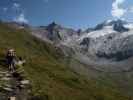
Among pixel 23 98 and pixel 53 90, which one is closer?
pixel 23 98

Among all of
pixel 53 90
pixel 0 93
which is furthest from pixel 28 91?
pixel 53 90

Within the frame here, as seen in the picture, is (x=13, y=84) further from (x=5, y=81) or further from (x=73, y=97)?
(x=73, y=97)

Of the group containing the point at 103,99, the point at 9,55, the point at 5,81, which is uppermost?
the point at 9,55

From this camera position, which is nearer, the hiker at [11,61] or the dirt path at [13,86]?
the dirt path at [13,86]

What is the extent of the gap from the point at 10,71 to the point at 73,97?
15140 millimetres

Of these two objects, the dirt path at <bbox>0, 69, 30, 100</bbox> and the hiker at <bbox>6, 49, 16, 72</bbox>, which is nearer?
the dirt path at <bbox>0, 69, 30, 100</bbox>

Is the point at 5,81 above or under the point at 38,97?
above

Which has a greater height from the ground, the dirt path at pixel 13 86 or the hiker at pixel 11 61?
the hiker at pixel 11 61

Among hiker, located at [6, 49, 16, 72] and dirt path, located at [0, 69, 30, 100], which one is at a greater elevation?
hiker, located at [6, 49, 16, 72]

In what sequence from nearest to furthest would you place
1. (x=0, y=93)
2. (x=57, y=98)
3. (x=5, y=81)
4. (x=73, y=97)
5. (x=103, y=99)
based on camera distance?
(x=0, y=93), (x=5, y=81), (x=57, y=98), (x=73, y=97), (x=103, y=99)

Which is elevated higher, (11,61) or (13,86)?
(11,61)

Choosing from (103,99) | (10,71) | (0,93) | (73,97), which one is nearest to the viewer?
(0,93)

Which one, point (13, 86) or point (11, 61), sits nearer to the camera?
point (13, 86)

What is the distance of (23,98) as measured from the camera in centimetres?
3922
